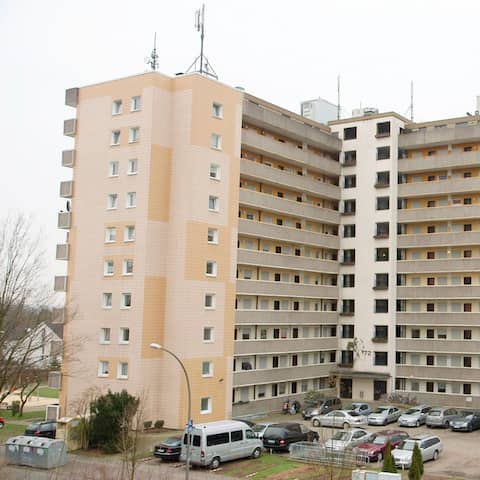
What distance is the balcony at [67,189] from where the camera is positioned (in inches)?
2325

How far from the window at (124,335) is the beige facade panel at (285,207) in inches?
560

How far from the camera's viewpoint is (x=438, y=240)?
224 ft

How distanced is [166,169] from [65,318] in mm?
13888

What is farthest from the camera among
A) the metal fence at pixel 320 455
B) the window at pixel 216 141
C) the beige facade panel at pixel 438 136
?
the beige facade panel at pixel 438 136

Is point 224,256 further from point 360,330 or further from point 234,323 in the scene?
point 360,330

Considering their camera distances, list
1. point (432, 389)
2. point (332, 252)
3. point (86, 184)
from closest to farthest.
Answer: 1. point (86, 184)
2. point (432, 389)
3. point (332, 252)

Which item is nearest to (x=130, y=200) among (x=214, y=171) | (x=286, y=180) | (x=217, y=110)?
(x=214, y=171)

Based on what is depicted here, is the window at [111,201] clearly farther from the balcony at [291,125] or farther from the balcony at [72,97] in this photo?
the balcony at [291,125]

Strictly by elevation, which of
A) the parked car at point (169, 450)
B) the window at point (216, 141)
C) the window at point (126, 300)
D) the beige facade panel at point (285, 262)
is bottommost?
the parked car at point (169, 450)

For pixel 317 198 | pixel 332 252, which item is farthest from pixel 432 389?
pixel 317 198

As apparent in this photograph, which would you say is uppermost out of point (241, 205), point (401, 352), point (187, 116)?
point (187, 116)

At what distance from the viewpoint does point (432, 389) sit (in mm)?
67875

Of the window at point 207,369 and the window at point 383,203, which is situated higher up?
the window at point 383,203

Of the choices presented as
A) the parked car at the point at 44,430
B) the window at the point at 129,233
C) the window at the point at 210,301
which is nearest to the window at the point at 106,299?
the window at the point at 129,233
